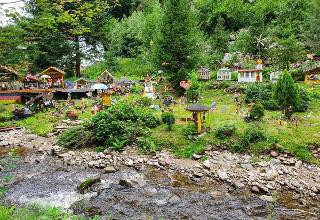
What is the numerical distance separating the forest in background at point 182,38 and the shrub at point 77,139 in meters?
6.41

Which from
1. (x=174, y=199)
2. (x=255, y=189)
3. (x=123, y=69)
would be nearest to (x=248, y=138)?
(x=255, y=189)

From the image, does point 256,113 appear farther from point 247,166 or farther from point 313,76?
point 313,76

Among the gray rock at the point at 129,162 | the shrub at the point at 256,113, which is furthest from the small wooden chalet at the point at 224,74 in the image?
the gray rock at the point at 129,162

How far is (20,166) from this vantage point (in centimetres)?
1992

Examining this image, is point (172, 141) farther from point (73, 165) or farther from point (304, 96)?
point (304, 96)

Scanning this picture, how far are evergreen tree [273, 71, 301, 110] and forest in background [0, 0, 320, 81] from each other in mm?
10645

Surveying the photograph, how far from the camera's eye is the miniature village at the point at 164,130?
14.2 meters

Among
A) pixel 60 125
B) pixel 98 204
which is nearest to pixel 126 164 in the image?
pixel 98 204

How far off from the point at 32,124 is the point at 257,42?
84.1ft

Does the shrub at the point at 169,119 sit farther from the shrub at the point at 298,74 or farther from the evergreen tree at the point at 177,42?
the shrub at the point at 298,74

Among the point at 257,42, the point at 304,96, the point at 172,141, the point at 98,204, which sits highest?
the point at 257,42

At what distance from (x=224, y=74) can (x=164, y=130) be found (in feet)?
47.9

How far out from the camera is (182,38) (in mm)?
31344

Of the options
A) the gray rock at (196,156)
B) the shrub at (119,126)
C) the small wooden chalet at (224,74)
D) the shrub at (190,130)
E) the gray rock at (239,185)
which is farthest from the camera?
the small wooden chalet at (224,74)
